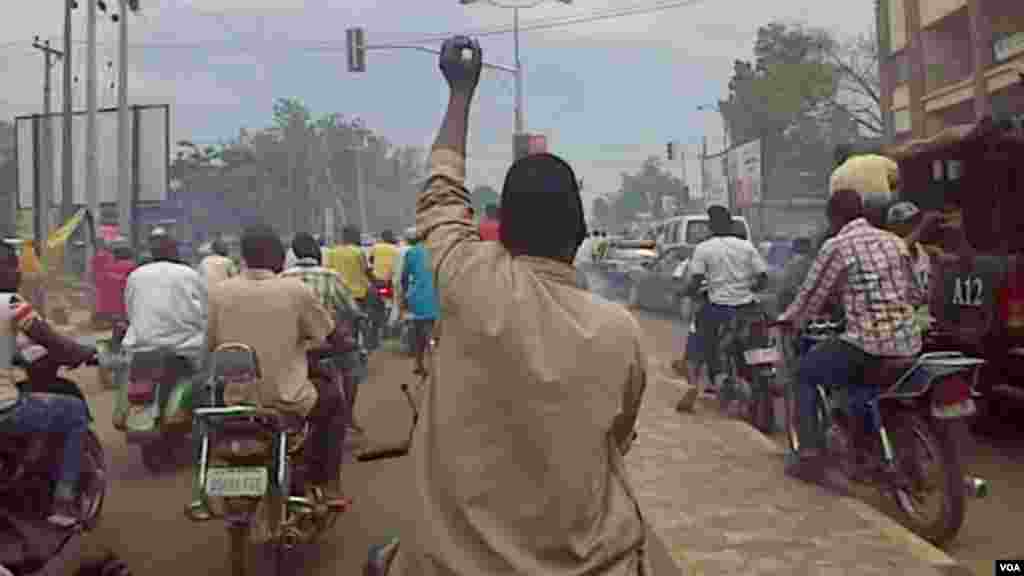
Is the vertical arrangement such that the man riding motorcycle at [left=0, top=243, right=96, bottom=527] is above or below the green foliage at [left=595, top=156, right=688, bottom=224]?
below

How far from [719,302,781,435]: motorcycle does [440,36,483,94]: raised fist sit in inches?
233

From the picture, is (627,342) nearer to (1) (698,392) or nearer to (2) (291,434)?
(2) (291,434)

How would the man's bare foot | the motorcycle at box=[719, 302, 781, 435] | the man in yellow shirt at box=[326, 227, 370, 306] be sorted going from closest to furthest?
1. the motorcycle at box=[719, 302, 781, 435]
2. the man's bare foot
3. the man in yellow shirt at box=[326, 227, 370, 306]

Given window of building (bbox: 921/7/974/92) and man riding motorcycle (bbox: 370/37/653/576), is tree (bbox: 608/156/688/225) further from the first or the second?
man riding motorcycle (bbox: 370/37/653/576)

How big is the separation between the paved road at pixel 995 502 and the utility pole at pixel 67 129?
18.5 meters

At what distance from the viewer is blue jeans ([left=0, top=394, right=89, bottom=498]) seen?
457cm

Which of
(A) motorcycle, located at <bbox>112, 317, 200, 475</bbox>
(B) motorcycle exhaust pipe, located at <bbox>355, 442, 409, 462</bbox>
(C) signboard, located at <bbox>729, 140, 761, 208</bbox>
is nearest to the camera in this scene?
(B) motorcycle exhaust pipe, located at <bbox>355, 442, 409, 462</bbox>

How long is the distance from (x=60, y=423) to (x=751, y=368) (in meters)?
5.14

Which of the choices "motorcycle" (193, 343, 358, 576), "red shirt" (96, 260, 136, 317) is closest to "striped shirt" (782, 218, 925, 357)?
"motorcycle" (193, 343, 358, 576)

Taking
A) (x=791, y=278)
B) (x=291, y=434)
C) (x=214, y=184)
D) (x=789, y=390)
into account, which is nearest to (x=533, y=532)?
(x=291, y=434)

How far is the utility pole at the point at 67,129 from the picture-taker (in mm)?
22344

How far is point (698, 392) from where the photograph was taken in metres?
9.46

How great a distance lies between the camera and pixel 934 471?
5156 mm

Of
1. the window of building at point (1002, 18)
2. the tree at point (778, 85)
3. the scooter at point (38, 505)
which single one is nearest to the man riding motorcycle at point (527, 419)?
the scooter at point (38, 505)
